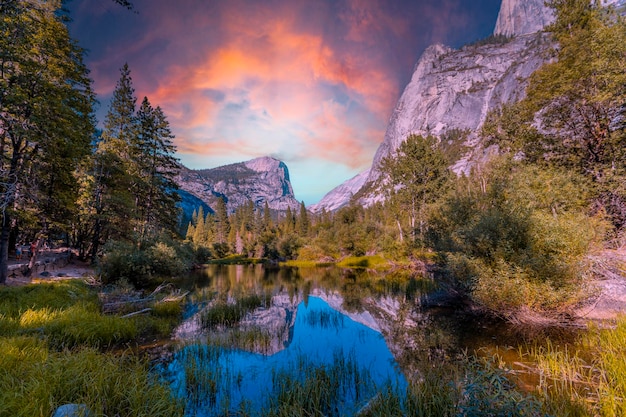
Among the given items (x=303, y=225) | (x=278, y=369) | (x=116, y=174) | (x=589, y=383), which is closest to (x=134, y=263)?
(x=116, y=174)

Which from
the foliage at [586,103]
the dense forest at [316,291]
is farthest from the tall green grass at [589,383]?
the foliage at [586,103]

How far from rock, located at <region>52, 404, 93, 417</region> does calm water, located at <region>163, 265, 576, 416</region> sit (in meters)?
2.70

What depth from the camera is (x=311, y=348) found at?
11859mm

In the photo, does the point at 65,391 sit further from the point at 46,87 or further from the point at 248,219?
the point at 248,219

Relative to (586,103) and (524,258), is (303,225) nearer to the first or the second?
(586,103)

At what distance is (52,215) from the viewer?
78.2 ft

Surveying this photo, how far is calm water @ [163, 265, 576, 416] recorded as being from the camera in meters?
7.48

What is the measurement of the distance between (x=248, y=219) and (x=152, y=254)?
97.1 m

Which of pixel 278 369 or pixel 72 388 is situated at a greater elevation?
pixel 72 388

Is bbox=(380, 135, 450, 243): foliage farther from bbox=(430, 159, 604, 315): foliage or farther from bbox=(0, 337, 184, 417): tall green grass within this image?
bbox=(0, 337, 184, 417): tall green grass

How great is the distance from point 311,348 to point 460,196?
23799 millimetres

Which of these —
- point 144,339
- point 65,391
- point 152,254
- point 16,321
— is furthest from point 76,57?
point 65,391

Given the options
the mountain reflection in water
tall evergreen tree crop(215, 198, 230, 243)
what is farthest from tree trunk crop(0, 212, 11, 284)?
tall evergreen tree crop(215, 198, 230, 243)

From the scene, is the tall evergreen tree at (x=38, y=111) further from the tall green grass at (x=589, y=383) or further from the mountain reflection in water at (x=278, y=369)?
the tall green grass at (x=589, y=383)
